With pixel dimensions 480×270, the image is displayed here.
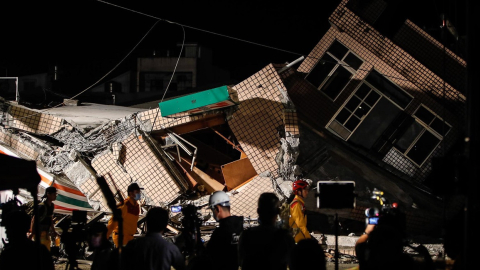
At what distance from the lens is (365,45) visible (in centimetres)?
1622

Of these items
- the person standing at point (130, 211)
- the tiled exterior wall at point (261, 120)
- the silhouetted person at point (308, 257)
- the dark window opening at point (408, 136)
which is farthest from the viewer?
the dark window opening at point (408, 136)

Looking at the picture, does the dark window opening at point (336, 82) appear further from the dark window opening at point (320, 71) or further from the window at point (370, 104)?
the window at point (370, 104)

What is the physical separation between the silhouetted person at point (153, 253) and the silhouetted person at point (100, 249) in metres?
0.33

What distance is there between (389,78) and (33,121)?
1013 centimetres

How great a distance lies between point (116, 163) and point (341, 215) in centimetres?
590

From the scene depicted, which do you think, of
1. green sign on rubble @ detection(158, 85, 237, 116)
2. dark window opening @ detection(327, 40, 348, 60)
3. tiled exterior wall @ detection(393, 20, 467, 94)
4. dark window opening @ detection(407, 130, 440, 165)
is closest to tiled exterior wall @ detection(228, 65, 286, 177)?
green sign on rubble @ detection(158, 85, 237, 116)

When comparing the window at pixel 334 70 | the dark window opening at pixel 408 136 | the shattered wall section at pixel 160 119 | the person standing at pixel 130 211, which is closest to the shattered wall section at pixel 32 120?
the shattered wall section at pixel 160 119

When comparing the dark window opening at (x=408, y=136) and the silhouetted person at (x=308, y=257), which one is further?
the dark window opening at (x=408, y=136)

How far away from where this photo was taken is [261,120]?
42.9 feet

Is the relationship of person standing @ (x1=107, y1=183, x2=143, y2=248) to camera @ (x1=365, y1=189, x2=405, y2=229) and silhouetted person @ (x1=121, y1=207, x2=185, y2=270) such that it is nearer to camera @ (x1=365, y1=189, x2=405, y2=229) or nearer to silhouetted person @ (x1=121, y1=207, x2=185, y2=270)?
silhouetted person @ (x1=121, y1=207, x2=185, y2=270)

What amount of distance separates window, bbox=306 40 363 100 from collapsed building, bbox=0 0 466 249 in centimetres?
3

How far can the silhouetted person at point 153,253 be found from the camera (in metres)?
5.34

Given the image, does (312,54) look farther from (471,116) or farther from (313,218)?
(471,116)

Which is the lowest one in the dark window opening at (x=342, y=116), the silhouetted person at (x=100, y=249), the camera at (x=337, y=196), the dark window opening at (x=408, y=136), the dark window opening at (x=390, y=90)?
the silhouetted person at (x=100, y=249)
